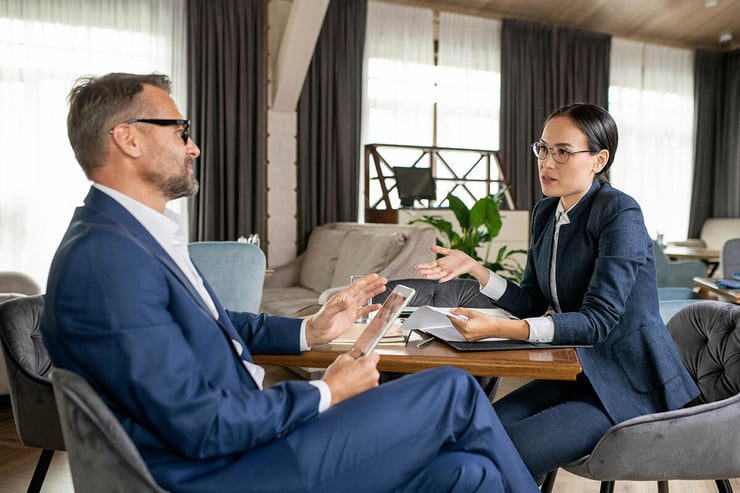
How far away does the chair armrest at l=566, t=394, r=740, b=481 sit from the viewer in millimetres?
1524

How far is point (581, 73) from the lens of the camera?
7535 millimetres

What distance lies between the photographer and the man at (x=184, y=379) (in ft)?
3.42

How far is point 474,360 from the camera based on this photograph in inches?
58.1

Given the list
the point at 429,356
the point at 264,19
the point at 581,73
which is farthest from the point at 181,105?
the point at 429,356

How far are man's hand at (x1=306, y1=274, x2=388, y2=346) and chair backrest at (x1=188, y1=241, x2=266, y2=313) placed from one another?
1.60 metres

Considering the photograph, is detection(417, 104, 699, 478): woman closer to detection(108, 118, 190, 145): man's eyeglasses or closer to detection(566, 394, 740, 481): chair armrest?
detection(566, 394, 740, 481): chair armrest

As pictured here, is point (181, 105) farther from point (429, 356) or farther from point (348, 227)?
point (429, 356)

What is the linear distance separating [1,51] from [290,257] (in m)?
2.81

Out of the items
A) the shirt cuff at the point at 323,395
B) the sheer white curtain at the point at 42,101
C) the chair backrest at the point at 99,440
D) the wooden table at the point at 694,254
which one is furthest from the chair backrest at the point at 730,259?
the sheer white curtain at the point at 42,101

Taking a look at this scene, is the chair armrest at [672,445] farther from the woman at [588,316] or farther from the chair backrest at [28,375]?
the chair backrest at [28,375]

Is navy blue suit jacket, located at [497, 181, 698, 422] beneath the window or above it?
beneath

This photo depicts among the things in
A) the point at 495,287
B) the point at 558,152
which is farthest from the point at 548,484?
the point at 558,152

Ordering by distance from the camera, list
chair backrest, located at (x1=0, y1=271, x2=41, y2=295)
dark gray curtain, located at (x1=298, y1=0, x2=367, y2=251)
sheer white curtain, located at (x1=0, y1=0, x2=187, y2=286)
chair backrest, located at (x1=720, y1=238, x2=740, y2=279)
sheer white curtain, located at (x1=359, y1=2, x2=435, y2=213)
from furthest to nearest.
→ sheer white curtain, located at (x1=359, y1=2, x2=435, y2=213)
dark gray curtain, located at (x1=298, y1=0, x2=367, y2=251)
sheer white curtain, located at (x1=0, y1=0, x2=187, y2=286)
chair backrest, located at (x1=720, y1=238, x2=740, y2=279)
chair backrest, located at (x1=0, y1=271, x2=41, y2=295)

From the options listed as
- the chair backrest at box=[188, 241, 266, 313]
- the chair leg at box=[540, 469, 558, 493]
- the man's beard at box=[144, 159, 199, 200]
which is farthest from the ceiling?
the man's beard at box=[144, 159, 199, 200]
